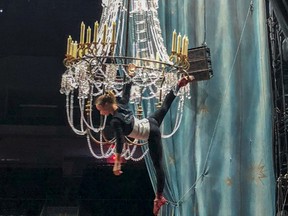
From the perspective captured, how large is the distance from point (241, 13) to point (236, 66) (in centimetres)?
51

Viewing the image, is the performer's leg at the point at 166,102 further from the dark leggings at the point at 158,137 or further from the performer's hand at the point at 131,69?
the performer's hand at the point at 131,69

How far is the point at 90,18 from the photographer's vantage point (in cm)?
754

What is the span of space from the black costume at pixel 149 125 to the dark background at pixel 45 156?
464 cm

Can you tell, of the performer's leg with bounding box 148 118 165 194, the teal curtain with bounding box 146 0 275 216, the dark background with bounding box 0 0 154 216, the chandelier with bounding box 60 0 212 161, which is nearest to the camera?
the chandelier with bounding box 60 0 212 161

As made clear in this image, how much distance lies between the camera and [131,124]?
3443mm

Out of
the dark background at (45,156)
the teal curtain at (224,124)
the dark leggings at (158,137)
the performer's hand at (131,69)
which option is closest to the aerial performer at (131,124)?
the dark leggings at (158,137)

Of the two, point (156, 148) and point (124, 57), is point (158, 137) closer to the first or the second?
point (156, 148)

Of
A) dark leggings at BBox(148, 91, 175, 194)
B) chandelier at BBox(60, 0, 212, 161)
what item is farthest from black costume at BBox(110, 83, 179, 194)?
chandelier at BBox(60, 0, 212, 161)

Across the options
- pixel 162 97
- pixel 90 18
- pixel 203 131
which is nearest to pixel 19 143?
pixel 90 18

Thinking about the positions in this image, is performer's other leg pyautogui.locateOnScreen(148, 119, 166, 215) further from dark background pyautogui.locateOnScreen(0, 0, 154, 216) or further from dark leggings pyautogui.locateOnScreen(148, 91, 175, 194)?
dark background pyautogui.locateOnScreen(0, 0, 154, 216)

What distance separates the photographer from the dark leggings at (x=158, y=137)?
141 inches

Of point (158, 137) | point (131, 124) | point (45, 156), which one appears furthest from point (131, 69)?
point (45, 156)

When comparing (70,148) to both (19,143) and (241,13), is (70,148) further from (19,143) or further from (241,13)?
(241,13)

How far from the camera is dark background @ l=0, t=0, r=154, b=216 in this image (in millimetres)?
8352
